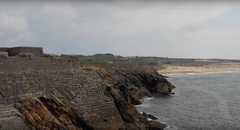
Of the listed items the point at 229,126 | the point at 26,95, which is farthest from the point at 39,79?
the point at 229,126

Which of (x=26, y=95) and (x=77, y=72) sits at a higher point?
(x=77, y=72)

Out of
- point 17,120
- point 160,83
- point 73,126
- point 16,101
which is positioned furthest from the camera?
point 160,83

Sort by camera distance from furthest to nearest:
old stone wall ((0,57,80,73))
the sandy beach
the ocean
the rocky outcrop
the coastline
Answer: the sandy beach → the coastline → the ocean → the rocky outcrop → old stone wall ((0,57,80,73))

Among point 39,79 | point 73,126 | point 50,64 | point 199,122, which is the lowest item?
point 199,122

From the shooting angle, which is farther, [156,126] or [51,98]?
[156,126]

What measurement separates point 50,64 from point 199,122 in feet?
55.9

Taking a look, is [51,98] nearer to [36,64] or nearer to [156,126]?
[36,64]

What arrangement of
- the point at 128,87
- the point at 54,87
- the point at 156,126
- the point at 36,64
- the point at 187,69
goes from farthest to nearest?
the point at 187,69, the point at 128,87, the point at 156,126, the point at 36,64, the point at 54,87

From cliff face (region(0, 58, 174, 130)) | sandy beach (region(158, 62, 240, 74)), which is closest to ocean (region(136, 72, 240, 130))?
cliff face (region(0, 58, 174, 130))

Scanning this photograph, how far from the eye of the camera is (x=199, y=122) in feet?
72.5

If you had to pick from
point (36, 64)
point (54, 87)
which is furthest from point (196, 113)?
point (36, 64)

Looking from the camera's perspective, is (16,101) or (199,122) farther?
(199,122)

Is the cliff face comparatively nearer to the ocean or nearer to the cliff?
the cliff

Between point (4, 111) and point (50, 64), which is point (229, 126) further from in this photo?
point (4, 111)
